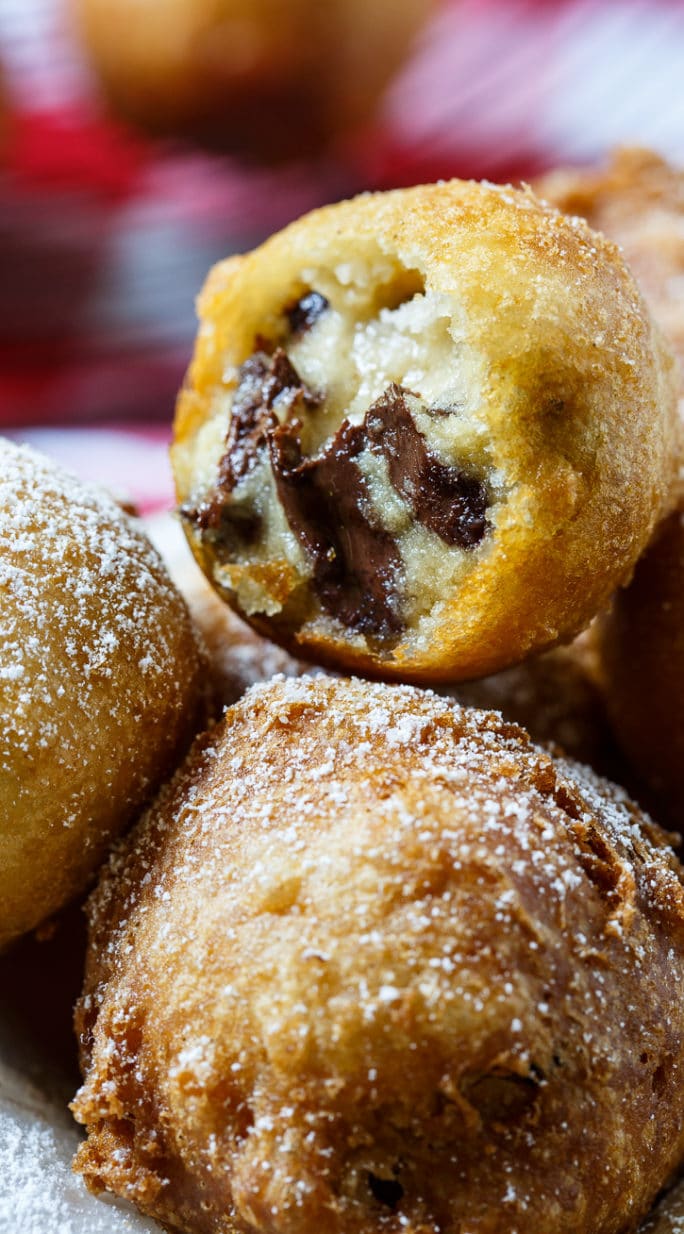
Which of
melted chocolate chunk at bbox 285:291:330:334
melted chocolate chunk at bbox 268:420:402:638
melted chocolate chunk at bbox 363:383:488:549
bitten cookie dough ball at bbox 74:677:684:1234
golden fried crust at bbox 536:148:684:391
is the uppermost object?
golden fried crust at bbox 536:148:684:391

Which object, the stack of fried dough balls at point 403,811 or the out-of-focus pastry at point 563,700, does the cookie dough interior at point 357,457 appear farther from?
the out-of-focus pastry at point 563,700

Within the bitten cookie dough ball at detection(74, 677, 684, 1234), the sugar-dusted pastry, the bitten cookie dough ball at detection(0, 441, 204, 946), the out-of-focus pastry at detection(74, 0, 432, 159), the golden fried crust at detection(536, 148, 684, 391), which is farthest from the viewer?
the out-of-focus pastry at detection(74, 0, 432, 159)

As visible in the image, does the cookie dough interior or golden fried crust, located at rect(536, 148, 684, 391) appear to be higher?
golden fried crust, located at rect(536, 148, 684, 391)

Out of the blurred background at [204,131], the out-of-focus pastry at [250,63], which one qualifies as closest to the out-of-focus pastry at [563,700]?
the blurred background at [204,131]

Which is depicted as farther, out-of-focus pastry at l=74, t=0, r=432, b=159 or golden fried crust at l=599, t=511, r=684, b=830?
out-of-focus pastry at l=74, t=0, r=432, b=159

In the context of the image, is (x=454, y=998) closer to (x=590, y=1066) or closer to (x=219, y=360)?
(x=590, y=1066)

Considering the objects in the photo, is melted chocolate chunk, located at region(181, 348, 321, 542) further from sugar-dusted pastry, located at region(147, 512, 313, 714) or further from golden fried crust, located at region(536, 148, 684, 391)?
golden fried crust, located at region(536, 148, 684, 391)

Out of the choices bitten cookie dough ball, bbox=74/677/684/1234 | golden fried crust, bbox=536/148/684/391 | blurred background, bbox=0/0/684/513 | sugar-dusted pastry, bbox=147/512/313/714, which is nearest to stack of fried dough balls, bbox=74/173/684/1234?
bitten cookie dough ball, bbox=74/677/684/1234
